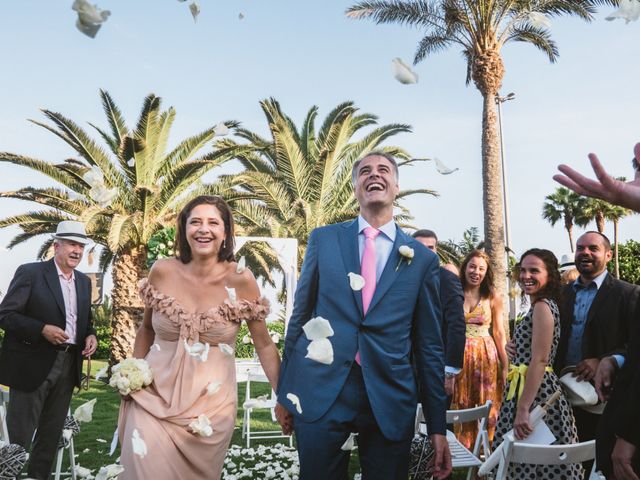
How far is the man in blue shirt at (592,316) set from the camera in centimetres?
443

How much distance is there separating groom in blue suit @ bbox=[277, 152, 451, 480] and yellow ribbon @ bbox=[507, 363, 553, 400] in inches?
56.0

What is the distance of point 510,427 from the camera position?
13.7 ft

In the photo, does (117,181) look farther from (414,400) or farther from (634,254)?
(634,254)

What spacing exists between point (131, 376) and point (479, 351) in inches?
152

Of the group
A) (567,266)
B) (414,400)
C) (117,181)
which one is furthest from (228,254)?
(117,181)

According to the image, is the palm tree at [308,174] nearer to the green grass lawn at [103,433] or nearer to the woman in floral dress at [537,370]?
the green grass lawn at [103,433]

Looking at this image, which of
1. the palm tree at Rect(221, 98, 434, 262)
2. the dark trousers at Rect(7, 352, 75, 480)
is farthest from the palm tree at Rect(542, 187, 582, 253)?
the dark trousers at Rect(7, 352, 75, 480)

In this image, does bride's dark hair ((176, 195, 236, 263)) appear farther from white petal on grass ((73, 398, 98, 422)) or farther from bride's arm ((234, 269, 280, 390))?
white petal on grass ((73, 398, 98, 422))

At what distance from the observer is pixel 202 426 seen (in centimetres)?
316

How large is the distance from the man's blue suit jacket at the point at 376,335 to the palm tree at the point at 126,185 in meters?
12.1

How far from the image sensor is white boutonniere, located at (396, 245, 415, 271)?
117 inches

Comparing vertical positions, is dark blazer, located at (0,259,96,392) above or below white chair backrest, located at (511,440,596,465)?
above

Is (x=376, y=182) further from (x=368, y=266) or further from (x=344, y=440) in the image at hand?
(x=344, y=440)

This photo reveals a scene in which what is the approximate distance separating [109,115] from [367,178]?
14278mm
